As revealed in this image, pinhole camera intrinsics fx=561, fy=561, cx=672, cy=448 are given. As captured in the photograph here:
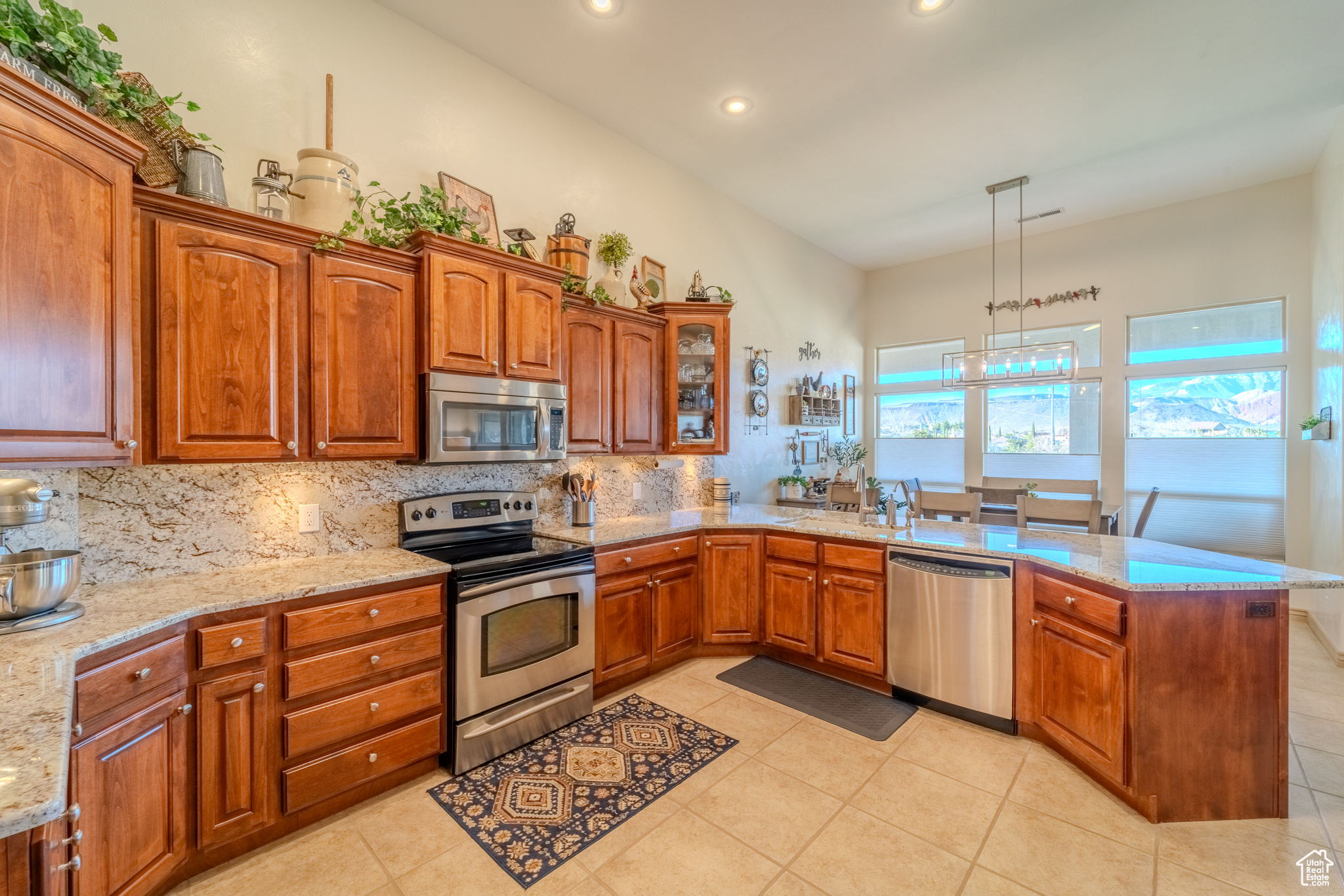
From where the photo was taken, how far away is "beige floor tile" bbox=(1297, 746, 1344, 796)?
241cm

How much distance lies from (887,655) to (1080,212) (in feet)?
16.0

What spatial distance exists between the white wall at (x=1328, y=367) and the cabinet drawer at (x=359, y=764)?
5.55 metres

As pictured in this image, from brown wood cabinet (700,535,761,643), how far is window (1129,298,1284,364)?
461cm

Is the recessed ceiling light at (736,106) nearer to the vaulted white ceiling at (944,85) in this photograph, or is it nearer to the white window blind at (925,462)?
the vaulted white ceiling at (944,85)

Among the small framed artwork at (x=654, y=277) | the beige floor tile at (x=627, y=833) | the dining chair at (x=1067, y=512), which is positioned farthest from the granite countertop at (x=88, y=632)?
the dining chair at (x=1067, y=512)

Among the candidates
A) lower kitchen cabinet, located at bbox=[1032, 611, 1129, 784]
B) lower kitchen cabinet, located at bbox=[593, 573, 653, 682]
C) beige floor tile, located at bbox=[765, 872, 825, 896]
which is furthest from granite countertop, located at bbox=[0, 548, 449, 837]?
lower kitchen cabinet, located at bbox=[1032, 611, 1129, 784]

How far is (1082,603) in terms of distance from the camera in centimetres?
246

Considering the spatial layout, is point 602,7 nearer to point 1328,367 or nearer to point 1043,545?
point 1043,545

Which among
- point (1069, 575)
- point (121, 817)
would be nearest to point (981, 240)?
point (1069, 575)

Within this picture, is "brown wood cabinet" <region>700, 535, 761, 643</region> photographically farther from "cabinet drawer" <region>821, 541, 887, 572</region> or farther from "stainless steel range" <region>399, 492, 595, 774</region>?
"stainless steel range" <region>399, 492, 595, 774</region>

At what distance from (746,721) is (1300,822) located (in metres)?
2.21

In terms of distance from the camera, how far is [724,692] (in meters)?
3.33

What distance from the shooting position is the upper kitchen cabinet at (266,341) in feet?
6.57

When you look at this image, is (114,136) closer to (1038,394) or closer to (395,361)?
(395,361)
